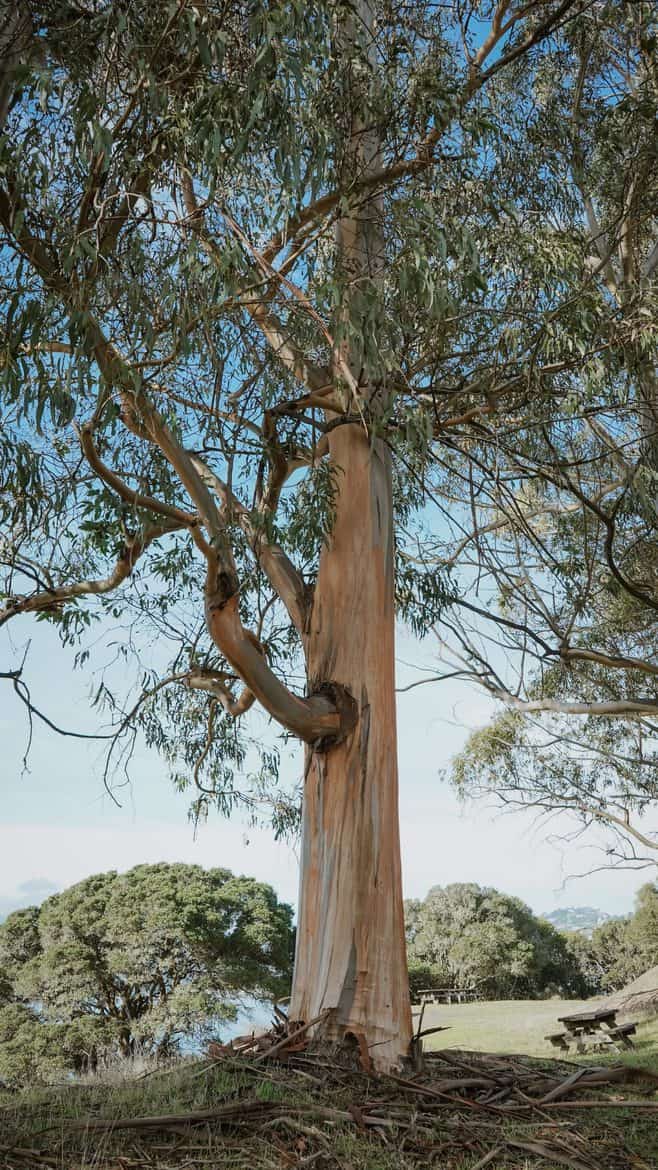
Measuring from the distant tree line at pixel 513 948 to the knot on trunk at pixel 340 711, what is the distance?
10240 millimetres

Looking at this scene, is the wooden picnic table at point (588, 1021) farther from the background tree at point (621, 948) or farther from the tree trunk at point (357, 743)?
the background tree at point (621, 948)

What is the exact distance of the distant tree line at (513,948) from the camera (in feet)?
47.6

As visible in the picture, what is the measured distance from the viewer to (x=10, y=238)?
3545 mm

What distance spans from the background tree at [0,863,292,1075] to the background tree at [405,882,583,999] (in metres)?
3.40

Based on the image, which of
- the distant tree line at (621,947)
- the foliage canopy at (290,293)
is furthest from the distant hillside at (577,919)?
the foliage canopy at (290,293)

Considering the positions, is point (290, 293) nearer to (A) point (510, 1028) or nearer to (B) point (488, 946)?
(A) point (510, 1028)

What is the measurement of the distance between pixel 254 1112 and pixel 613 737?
790 centimetres

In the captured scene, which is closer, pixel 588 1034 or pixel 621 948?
pixel 588 1034

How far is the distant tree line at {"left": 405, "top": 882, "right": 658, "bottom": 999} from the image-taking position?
571 inches

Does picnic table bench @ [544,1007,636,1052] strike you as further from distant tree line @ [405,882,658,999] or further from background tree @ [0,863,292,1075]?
distant tree line @ [405,882,658,999]

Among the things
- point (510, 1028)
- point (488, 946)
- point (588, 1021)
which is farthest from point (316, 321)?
point (488, 946)

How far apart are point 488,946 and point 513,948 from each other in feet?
1.69

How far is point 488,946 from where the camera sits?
1448cm

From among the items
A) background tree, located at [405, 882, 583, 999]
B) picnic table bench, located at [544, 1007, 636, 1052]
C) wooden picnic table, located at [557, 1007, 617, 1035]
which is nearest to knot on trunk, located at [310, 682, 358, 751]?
picnic table bench, located at [544, 1007, 636, 1052]
